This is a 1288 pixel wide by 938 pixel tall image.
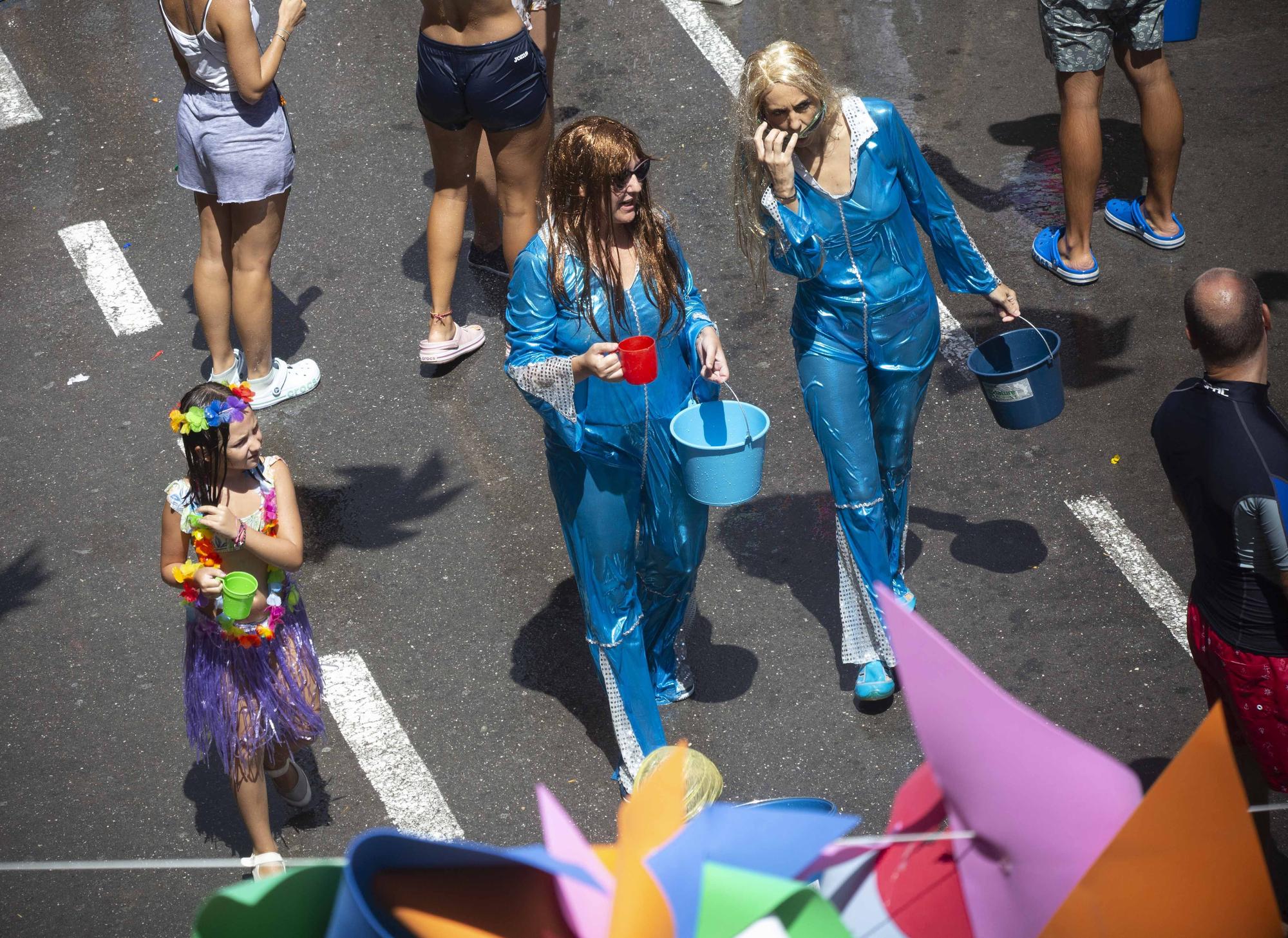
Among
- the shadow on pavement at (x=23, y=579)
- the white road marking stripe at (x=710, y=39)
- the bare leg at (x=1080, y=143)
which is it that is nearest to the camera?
the shadow on pavement at (x=23, y=579)

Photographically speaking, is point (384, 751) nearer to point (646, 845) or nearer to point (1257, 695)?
point (1257, 695)

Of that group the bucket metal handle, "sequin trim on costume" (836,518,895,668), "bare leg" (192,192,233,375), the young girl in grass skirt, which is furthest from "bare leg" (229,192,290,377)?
the bucket metal handle

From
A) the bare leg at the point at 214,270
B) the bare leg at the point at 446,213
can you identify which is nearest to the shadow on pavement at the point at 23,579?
the bare leg at the point at 214,270

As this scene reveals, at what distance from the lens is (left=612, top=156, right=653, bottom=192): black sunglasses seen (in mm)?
3711

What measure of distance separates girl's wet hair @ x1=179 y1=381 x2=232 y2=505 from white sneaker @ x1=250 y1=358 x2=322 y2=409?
92.3 inches

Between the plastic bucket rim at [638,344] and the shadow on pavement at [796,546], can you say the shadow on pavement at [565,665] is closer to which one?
the shadow on pavement at [796,546]

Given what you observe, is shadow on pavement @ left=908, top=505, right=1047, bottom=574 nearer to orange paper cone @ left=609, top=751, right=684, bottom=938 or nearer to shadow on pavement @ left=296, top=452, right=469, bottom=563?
shadow on pavement @ left=296, top=452, right=469, bottom=563

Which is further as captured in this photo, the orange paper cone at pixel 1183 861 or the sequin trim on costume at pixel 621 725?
the sequin trim on costume at pixel 621 725

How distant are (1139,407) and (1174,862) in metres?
4.35

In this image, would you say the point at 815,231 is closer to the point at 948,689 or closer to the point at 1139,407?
the point at 1139,407

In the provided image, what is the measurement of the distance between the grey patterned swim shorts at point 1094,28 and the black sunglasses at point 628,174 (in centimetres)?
325

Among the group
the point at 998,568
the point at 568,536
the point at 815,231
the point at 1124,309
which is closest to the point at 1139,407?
the point at 1124,309

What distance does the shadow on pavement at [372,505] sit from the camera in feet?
18.3

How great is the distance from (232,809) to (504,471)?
1880mm
